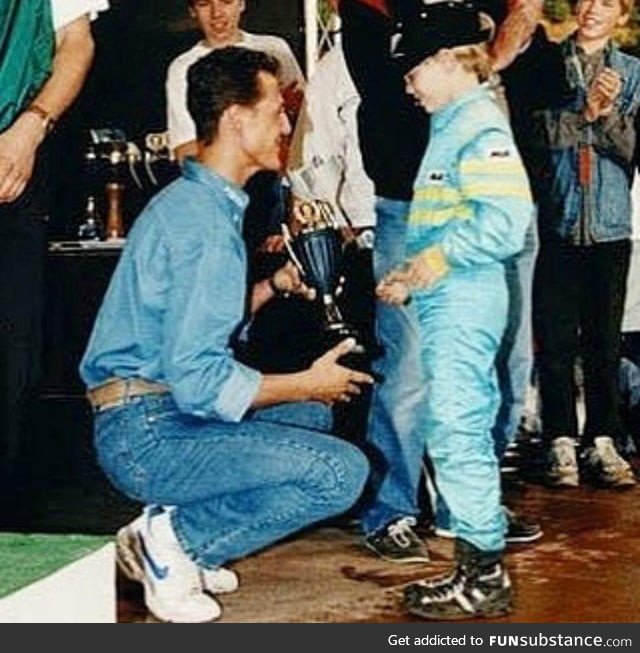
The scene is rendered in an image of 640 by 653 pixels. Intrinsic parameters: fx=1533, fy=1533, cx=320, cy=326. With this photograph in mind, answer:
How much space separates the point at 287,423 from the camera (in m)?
2.46

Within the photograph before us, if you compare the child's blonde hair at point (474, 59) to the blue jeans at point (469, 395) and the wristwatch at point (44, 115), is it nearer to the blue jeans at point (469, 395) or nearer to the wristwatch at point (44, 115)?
the blue jeans at point (469, 395)

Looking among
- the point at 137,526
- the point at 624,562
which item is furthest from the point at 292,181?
the point at 624,562

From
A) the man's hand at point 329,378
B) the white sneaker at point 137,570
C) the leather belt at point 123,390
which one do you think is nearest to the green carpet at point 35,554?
the white sneaker at point 137,570

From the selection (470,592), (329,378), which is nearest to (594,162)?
(329,378)

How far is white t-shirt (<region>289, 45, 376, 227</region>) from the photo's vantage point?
2.50 m

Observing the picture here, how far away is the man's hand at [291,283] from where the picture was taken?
8.02ft

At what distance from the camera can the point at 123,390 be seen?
90.7 inches

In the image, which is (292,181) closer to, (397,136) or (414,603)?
(397,136)

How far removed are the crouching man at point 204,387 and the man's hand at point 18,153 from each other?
1.00ft

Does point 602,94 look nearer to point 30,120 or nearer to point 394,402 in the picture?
point 394,402

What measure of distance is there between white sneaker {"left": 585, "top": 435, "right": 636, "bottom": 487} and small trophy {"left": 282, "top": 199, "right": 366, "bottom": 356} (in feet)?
1.46

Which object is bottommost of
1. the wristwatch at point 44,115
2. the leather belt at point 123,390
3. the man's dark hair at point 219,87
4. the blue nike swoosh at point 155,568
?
the blue nike swoosh at point 155,568

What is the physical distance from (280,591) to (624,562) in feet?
1.86

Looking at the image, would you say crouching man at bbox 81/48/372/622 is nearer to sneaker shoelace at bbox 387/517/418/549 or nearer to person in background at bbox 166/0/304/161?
person in background at bbox 166/0/304/161
